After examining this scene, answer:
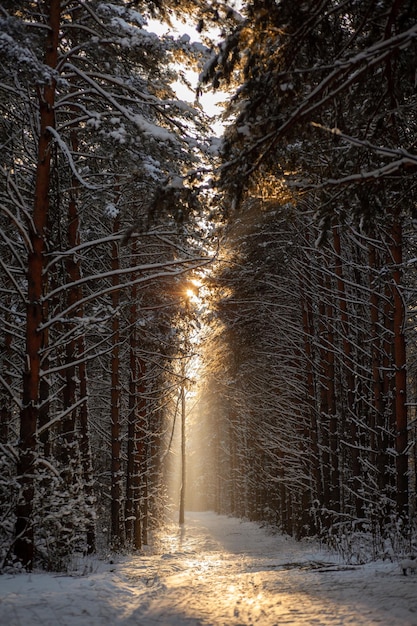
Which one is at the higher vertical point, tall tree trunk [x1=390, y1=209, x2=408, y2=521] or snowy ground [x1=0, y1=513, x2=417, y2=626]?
tall tree trunk [x1=390, y1=209, x2=408, y2=521]

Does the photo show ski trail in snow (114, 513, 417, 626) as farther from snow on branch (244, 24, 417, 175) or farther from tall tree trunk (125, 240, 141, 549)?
tall tree trunk (125, 240, 141, 549)

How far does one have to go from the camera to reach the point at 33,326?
6688mm

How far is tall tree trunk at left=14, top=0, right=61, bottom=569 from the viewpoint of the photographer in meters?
6.09

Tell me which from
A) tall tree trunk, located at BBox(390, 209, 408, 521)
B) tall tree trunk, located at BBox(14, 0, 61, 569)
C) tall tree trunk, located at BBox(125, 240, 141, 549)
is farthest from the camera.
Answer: tall tree trunk, located at BBox(125, 240, 141, 549)

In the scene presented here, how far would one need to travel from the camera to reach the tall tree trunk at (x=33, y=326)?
240 inches

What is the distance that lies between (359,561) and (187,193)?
6273mm

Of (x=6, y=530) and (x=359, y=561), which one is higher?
(x=6, y=530)

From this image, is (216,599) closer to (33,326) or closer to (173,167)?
(33,326)

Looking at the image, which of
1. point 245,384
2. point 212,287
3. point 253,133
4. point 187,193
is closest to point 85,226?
point 212,287

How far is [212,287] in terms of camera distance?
33.7ft

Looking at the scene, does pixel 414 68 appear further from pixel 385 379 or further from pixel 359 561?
pixel 385 379

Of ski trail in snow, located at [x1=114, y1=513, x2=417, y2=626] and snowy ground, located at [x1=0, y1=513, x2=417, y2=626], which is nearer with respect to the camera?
snowy ground, located at [x1=0, y1=513, x2=417, y2=626]

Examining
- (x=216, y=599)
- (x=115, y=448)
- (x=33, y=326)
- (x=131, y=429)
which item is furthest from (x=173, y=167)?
(x=131, y=429)

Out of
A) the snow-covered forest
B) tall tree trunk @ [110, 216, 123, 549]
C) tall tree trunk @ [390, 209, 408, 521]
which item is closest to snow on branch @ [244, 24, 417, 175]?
the snow-covered forest
